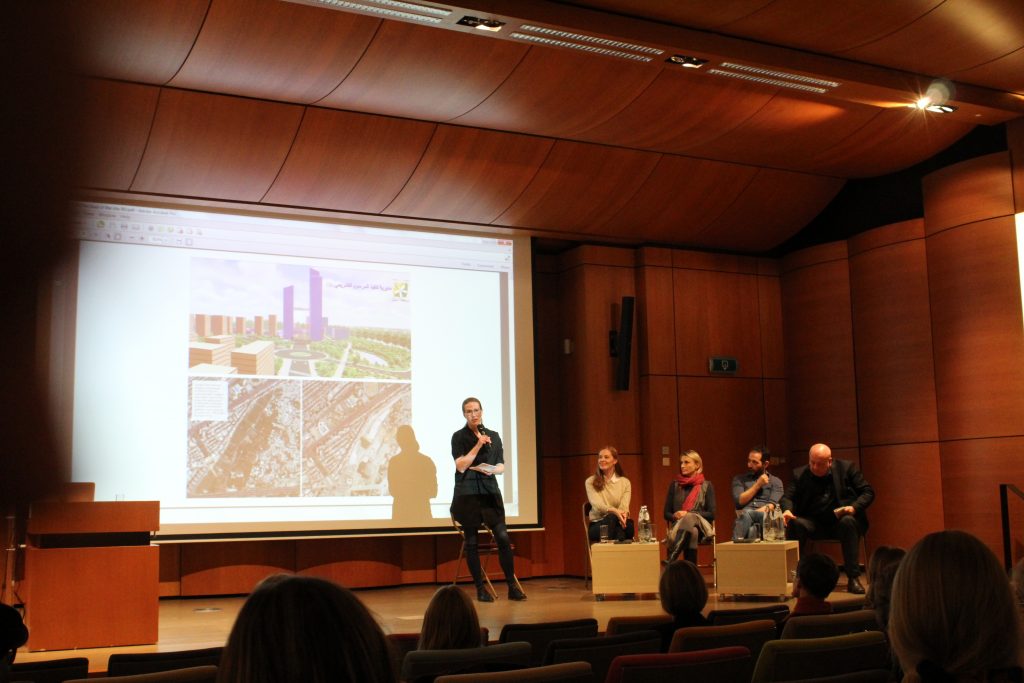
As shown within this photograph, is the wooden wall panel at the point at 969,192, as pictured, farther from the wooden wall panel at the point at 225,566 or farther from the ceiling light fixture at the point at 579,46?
the wooden wall panel at the point at 225,566

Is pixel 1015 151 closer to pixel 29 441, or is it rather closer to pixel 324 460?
pixel 324 460

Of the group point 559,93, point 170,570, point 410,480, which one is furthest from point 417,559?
point 559,93

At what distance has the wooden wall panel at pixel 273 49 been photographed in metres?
5.88

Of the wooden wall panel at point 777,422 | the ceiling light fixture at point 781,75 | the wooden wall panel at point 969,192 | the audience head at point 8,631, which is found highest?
the ceiling light fixture at point 781,75

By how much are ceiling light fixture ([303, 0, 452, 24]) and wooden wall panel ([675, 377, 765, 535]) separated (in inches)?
175

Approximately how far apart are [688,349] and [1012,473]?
2.85 metres

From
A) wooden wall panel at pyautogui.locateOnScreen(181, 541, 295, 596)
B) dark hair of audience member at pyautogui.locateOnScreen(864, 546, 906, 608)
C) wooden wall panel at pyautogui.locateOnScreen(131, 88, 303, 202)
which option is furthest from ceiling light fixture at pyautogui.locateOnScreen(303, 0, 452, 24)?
wooden wall panel at pyautogui.locateOnScreen(181, 541, 295, 596)

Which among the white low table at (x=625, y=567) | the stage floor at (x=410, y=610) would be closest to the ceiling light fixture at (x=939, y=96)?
the stage floor at (x=410, y=610)

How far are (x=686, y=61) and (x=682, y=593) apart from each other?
4160 mm

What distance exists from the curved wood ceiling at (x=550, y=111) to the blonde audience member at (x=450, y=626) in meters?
3.49

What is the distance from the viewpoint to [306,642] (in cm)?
78

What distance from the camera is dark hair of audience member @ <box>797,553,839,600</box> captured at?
12.0 feet

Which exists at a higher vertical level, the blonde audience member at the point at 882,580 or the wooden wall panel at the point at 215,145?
the wooden wall panel at the point at 215,145

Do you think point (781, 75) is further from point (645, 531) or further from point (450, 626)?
point (450, 626)
